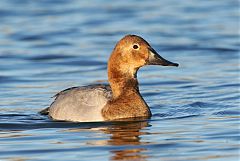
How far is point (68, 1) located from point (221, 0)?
5.03 m

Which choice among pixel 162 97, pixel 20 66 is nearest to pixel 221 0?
pixel 20 66

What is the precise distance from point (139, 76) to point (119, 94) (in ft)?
15.1

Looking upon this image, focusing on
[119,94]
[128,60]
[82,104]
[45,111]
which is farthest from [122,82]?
[45,111]

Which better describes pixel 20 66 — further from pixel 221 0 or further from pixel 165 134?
pixel 221 0

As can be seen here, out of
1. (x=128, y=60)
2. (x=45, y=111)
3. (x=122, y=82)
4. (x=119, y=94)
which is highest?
(x=128, y=60)

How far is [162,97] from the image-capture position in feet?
52.9

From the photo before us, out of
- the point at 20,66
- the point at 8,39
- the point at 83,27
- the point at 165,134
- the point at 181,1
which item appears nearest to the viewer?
the point at 165,134

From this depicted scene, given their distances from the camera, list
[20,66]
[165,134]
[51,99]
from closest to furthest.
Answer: [165,134] < [51,99] < [20,66]

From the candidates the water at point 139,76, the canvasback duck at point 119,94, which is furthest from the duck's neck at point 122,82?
the water at point 139,76

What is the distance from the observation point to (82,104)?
45.0 feet

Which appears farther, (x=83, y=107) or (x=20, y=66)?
(x=20, y=66)

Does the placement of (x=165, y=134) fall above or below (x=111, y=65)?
below

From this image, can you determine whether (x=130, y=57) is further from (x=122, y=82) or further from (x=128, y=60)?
(x=122, y=82)

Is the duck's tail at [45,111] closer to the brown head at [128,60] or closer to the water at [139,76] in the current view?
the water at [139,76]
